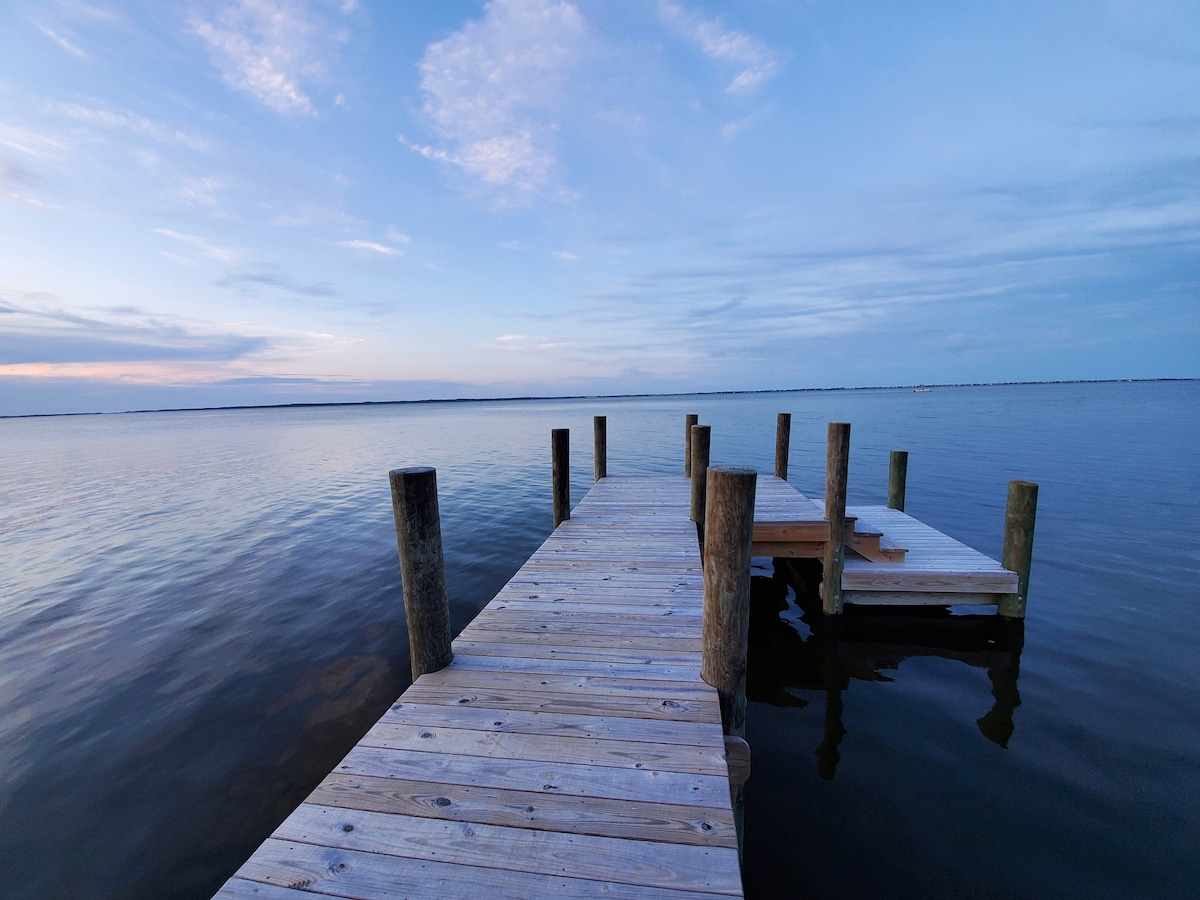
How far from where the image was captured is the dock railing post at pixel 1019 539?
6500 millimetres

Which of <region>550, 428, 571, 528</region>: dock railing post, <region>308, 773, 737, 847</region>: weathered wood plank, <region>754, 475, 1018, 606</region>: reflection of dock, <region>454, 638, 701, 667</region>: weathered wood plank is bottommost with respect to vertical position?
<region>754, 475, 1018, 606</region>: reflection of dock

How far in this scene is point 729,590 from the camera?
3246mm

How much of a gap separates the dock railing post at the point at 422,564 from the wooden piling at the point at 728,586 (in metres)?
1.90

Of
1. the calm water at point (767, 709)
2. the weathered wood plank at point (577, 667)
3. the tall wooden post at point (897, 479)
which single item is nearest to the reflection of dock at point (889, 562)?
the calm water at point (767, 709)

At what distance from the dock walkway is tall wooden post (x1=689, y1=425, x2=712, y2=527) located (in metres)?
3.81

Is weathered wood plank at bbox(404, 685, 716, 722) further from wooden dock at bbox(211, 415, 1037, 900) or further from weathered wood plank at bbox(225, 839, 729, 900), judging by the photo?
weathered wood plank at bbox(225, 839, 729, 900)

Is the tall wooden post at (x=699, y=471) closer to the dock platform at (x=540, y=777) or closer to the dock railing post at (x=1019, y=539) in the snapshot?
the dock platform at (x=540, y=777)

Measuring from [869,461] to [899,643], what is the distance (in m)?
18.3

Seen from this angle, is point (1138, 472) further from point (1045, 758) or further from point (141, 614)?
point (141, 614)

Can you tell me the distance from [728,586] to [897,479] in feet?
27.9

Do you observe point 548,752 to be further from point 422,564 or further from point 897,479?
point 897,479

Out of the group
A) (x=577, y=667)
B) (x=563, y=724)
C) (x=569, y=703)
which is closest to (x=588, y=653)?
(x=577, y=667)

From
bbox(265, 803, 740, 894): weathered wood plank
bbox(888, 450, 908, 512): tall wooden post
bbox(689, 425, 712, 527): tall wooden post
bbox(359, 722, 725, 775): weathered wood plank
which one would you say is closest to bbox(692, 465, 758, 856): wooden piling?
bbox(359, 722, 725, 775): weathered wood plank

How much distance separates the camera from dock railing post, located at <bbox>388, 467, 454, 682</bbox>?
11.2 feet
